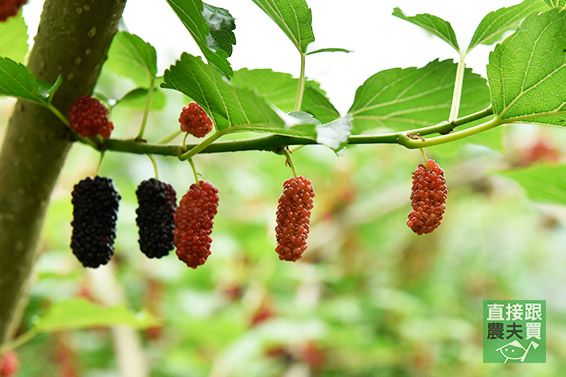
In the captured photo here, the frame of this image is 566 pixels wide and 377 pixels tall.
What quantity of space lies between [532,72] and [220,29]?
9.0 inches

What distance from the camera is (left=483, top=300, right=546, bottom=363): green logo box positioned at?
113 centimetres

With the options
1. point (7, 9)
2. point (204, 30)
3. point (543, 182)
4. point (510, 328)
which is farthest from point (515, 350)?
point (7, 9)

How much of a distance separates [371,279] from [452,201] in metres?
0.52

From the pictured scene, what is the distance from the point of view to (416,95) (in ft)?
1.77

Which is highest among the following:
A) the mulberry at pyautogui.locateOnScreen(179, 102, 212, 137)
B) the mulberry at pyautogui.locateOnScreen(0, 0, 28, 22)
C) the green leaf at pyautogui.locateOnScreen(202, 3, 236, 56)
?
the green leaf at pyautogui.locateOnScreen(202, 3, 236, 56)

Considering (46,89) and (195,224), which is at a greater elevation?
(46,89)

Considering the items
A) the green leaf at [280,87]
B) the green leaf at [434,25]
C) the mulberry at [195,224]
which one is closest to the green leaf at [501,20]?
the green leaf at [434,25]

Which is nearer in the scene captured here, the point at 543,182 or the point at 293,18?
the point at 293,18

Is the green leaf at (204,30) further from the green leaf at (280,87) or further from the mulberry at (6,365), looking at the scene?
the mulberry at (6,365)

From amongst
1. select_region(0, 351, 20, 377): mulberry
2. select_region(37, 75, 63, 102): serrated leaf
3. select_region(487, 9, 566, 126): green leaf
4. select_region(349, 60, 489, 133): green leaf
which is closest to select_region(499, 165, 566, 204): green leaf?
select_region(349, 60, 489, 133): green leaf

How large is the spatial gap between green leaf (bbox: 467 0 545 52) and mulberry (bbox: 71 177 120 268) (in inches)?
13.8

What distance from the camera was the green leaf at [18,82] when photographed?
0.41m

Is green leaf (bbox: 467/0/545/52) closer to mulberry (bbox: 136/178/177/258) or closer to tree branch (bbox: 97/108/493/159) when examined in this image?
tree branch (bbox: 97/108/493/159)

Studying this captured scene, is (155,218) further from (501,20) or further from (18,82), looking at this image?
(501,20)
